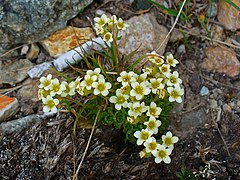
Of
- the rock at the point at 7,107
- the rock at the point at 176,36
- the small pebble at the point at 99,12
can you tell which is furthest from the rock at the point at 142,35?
the rock at the point at 7,107

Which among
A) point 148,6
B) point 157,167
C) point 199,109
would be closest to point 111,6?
point 148,6

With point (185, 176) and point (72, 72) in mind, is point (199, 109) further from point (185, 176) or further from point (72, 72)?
point (72, 72)

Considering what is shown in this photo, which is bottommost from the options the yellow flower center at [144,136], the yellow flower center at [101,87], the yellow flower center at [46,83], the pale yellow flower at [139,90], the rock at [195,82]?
the rock at [195,82]

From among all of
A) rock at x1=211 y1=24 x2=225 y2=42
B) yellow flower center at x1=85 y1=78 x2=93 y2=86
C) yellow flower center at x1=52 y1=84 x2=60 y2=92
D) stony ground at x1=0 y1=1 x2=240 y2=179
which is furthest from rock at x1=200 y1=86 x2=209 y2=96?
yellow flower center at x1=52 y1=84 x2=60 y2=92

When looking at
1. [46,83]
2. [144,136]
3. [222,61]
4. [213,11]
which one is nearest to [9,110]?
[46,83]

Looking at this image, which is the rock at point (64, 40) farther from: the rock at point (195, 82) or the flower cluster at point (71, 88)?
the rock at point (195, 82)
